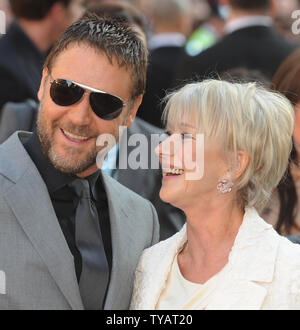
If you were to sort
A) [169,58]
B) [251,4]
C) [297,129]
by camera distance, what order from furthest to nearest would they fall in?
[169,58]
[251,4]
[297,129]

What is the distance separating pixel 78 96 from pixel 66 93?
2.0 inches

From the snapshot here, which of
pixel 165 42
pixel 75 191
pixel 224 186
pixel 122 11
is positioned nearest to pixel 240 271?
pixel 224 186

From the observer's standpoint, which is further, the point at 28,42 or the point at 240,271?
the point at 28,42

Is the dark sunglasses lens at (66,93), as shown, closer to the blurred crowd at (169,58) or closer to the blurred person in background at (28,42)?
the blurred crowd at (169,58)

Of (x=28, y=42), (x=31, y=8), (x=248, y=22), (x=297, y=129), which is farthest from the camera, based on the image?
(x=248, y=22)

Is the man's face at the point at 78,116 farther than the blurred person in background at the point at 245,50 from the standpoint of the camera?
No

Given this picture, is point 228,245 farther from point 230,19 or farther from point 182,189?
point 230,19

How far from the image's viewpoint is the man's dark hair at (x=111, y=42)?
3.06 metres

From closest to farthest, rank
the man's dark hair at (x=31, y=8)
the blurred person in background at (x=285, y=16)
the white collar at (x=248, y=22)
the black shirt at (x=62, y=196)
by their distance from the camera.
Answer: the black shirt at (x=62, y=196) < the man's dark hair at (x=31, y=8) < the white collar at (x=248, y=22) < the blurred person in background at (x=285, y=16)

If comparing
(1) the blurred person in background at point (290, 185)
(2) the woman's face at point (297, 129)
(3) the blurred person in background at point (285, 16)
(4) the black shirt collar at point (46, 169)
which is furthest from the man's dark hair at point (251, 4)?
(4) the black shirt collar at point (46, 169)

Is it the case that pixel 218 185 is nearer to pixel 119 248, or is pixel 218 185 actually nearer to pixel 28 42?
pixel 119 248

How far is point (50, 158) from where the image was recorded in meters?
2.94

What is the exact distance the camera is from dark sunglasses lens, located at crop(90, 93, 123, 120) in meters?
2.99

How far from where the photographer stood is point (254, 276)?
278cm
